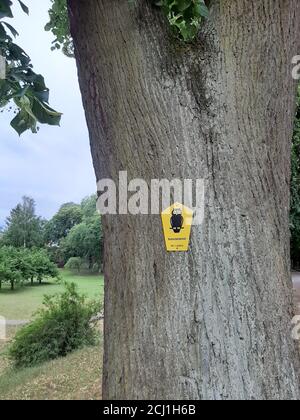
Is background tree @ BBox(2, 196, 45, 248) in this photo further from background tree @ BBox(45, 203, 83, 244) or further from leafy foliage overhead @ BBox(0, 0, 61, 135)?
leafy foliage overhead @ BBox(0, 0, 61, 135)

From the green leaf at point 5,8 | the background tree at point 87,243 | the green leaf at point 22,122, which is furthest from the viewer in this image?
the background tree at point 87,243

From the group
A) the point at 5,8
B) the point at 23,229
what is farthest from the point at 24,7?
the point at 23,229

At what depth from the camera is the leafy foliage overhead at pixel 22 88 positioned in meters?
2.13

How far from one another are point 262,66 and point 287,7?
0.37 meters

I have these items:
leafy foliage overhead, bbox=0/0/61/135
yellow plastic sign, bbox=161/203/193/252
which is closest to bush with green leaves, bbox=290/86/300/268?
leafy foliage overhead, bbox=0/0/61/135

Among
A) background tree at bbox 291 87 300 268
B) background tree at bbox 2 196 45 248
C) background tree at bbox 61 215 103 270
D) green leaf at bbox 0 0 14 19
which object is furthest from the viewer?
background tree at bbox 2 196 45 248

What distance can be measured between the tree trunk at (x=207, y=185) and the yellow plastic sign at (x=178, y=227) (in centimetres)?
3

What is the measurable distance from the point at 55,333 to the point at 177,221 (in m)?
5.23

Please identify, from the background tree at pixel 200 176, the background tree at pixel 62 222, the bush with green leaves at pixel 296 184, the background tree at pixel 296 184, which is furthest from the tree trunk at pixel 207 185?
the background tree at pixel 62 222

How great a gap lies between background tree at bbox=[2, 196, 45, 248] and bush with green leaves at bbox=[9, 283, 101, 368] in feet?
57.0

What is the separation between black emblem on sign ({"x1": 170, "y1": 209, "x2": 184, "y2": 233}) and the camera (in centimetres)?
163

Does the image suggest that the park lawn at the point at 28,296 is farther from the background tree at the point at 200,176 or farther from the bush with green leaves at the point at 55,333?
the background tree at the point at 200,176
